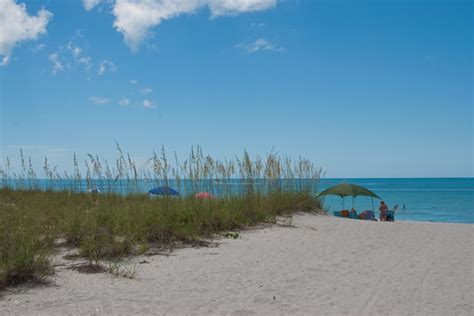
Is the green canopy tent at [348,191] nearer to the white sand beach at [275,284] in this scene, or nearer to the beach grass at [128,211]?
the beach grass at [128,211]

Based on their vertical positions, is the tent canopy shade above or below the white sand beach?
above

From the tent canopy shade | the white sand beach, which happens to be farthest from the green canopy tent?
the white sand beach

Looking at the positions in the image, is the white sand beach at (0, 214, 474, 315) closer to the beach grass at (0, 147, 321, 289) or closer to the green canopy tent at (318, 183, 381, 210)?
the beach grass at (0, 147, 321, 289)

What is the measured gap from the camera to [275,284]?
4867mm

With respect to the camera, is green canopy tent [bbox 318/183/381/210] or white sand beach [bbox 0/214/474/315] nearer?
white sand beach [bbox 0/214/474/315]

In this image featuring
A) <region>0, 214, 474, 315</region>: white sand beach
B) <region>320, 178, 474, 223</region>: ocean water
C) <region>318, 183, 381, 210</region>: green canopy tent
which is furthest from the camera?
<region>320, 178, 474, 223</region>: ocean water

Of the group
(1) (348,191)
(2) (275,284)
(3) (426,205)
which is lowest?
(3) (426,205)

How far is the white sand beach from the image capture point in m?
4.06

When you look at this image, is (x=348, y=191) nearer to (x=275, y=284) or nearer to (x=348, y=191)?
(x=348, y=191)

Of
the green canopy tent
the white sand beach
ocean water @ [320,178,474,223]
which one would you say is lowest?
ocean water @ [320,178,474,223]

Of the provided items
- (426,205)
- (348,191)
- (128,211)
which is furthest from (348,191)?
(426,205)

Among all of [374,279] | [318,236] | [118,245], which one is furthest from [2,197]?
[374,279]

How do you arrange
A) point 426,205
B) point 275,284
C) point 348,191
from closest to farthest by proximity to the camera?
point 275,284, point 348,191, point 426,205

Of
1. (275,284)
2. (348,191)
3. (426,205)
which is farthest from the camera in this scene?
(426,205)
